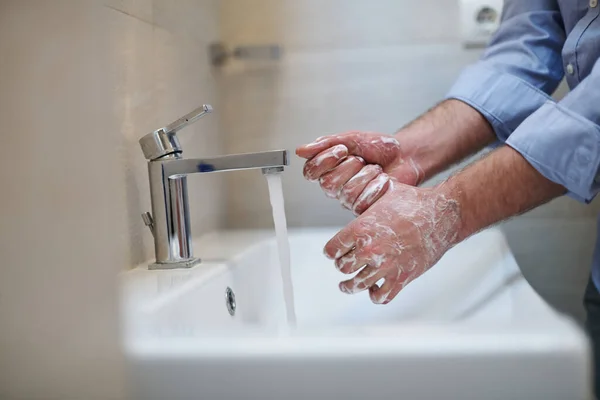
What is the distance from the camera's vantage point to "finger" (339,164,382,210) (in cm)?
64

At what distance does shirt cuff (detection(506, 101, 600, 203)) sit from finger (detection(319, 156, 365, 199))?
185 millimetres

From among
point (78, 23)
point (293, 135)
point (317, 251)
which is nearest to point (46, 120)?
point (78, 23)

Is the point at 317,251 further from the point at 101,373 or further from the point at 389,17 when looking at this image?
the point at 101,373

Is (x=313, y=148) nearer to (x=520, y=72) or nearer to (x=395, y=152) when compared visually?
(x=395, y=152)

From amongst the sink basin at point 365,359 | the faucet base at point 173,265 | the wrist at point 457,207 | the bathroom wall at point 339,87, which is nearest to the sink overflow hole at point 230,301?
the faucet base at point 173,265

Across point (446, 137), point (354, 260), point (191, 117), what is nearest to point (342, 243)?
point (354, 260)

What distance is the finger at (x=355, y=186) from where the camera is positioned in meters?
0.64

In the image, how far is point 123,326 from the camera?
32 cm

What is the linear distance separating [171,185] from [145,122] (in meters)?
0.13

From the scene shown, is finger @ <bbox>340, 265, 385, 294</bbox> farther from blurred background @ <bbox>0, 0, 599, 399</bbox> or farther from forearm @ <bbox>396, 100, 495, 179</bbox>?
forearm @ <bbox>396, 100, 495, 179</bbox>

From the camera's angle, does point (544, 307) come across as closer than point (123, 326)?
No

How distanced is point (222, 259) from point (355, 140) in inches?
9.0

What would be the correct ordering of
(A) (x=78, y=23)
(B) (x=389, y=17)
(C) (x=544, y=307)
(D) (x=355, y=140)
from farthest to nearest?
(B) (x=389, y=17)
(D) (x=355, y=140)
(C) (x=544, y=307)
(A) (x=78, y=23)

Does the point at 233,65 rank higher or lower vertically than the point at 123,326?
higher
